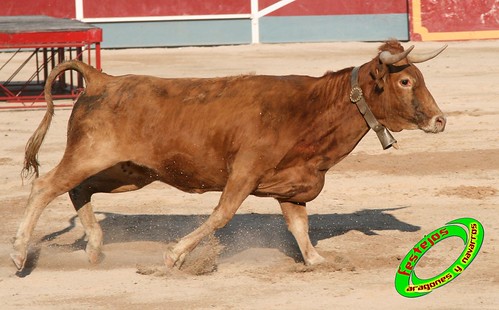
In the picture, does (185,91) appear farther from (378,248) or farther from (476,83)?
(476,83)

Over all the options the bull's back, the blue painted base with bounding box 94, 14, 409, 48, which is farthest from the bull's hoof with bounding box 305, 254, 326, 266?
the blue painted base with bounding box 94, 14, 409, 48

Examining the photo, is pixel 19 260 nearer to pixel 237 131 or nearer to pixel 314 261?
pixel 237 131

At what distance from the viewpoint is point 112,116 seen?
9219 mm

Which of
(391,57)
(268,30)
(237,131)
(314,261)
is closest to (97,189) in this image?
(237,131)

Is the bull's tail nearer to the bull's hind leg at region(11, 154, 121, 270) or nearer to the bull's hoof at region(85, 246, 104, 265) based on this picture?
the bull's hind leg at region(11, 154, 121, 270)

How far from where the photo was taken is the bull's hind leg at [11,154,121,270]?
9094mm

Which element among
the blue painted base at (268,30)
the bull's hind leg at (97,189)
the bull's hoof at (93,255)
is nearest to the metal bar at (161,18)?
the blue painted base at (268,30)

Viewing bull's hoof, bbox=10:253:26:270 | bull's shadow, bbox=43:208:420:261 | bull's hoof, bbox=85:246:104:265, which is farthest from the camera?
bull's shadow, bbox=43:208:420:261

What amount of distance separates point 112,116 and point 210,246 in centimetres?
153

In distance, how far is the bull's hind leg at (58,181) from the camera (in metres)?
9.09

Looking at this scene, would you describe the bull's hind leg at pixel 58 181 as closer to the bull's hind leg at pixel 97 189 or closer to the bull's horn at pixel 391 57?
the bull's hind leg at pixel 97 189

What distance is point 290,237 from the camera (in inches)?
412

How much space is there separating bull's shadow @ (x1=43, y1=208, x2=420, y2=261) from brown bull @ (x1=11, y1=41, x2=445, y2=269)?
101 cm

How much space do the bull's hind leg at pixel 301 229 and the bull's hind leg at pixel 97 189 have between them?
122 centimetres
